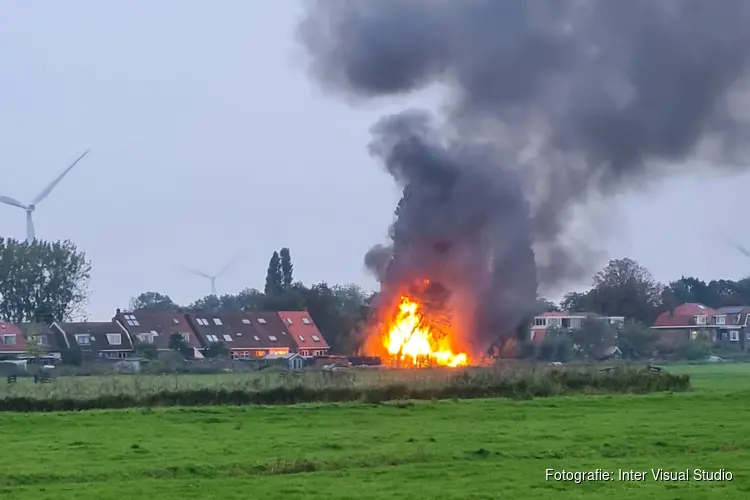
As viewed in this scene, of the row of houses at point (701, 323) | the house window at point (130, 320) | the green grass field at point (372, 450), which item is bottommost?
the green grass field at point (372, 450)

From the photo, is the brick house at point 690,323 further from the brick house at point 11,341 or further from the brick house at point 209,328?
the brick house at point 11,341

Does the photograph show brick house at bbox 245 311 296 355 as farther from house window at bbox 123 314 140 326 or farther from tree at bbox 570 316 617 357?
tree at bbox 570 316 617 357

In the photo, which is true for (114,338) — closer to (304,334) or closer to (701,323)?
(304,334)

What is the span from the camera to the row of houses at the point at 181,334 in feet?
346

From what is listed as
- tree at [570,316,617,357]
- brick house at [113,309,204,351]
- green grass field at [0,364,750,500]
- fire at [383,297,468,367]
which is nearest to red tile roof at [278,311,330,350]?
brick house at [113,309,204,351]

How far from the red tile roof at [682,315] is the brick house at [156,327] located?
57467mm

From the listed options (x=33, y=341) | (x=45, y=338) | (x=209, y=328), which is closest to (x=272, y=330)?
(x=209, y=328)

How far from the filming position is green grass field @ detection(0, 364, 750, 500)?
2114 cm

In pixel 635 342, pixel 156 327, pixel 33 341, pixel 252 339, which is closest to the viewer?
pixel 33 341

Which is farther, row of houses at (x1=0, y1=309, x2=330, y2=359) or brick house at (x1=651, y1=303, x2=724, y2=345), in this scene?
brick house at (x1=651, y1=303, x2=724, y2=345)

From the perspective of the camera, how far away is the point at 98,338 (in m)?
107

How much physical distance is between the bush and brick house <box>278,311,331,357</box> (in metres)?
59.3

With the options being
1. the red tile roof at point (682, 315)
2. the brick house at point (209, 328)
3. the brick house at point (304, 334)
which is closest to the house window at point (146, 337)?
the brick house at point (209, 328)

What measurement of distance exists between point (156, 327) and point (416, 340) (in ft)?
147
